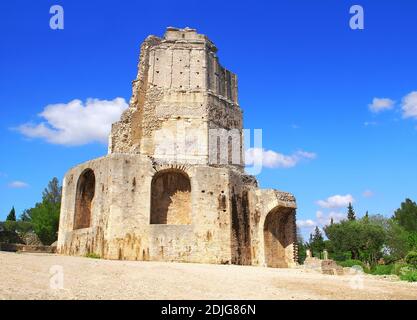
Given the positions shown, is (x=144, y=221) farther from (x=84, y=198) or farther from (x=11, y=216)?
(x=11, y=216)

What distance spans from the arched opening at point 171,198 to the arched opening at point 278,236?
4614mm

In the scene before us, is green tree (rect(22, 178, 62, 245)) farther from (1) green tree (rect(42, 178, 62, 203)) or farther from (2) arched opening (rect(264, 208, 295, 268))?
(2) arched opening (rect(264, 208, 295, 268))

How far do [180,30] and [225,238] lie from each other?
46.2 ft

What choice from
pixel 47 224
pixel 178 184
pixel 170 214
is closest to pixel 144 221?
pixel 170 214

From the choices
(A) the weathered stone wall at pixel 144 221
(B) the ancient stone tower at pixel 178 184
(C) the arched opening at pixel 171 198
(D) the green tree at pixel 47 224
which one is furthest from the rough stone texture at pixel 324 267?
(D) the green tree at pixel 47 224

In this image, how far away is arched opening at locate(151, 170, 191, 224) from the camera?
2247cm

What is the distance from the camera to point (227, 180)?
875 inches

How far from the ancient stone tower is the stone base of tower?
0.05 meters

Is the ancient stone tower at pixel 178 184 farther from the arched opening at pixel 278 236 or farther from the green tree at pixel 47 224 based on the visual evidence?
the green tree at pixel 47 224

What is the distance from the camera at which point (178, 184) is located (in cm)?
2298

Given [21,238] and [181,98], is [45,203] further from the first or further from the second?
[181,98]

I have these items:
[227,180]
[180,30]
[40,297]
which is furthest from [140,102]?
[40,297]

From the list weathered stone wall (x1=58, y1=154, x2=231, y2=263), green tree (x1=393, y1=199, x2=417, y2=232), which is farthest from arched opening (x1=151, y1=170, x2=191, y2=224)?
green tree (x1=393, y1=199, x2=417, y2=232)

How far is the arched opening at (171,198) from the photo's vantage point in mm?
22469
